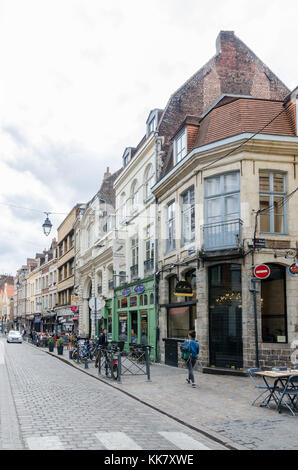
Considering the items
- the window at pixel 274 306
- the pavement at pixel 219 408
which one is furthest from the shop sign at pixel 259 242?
the pavement at pixel 219 408

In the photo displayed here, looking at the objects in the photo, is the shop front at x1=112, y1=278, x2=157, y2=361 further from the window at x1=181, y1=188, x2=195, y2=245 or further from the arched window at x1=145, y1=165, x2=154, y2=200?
the arched window at x1=145, y1=165, x2=154, y2=200

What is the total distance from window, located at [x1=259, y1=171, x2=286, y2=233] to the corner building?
0.04 meters

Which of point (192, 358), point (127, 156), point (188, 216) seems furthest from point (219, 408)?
point (127, 156)

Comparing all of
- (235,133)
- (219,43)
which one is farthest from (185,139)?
(219,43)

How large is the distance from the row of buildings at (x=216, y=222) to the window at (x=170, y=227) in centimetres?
6

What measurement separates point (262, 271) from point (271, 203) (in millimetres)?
2765

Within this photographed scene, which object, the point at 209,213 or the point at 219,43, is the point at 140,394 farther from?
the point at 219,43

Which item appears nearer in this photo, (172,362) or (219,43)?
(172,362)

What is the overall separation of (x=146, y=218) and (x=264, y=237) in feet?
32.4

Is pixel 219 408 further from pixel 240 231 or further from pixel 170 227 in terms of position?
pixel 170 227

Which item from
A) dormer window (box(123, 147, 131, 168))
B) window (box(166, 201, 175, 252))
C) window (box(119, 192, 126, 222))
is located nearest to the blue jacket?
window (box(166, 201, 175, 252))

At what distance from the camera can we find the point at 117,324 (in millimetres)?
31938

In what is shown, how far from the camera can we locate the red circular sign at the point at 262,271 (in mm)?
16312
